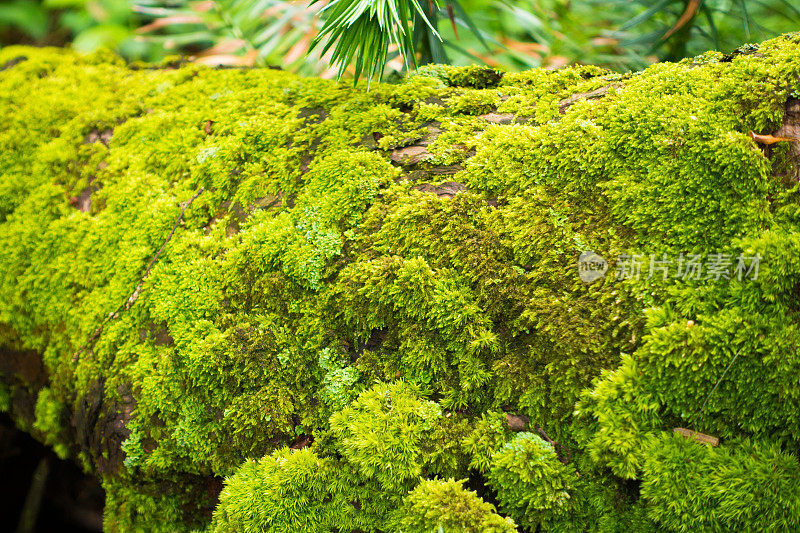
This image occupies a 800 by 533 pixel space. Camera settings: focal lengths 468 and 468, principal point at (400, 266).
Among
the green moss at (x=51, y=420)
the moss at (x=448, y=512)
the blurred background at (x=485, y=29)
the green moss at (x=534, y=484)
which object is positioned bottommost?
the green moss at (x=51, y=420)

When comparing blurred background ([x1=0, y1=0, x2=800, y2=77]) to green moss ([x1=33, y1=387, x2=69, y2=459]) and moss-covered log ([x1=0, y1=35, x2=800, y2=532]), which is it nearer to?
moss-covered log ([x1=0, y1=35, x2=800, y2=532])

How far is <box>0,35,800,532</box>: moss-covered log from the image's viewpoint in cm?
168

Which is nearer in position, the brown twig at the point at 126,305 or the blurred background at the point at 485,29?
the brown twig at the point at 126,305

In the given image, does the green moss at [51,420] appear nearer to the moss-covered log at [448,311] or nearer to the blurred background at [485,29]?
the moss-covered log at [448,311]

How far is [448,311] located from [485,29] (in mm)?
3964

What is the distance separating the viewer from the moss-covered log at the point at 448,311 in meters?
1.68

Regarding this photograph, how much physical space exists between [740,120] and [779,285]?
74cm

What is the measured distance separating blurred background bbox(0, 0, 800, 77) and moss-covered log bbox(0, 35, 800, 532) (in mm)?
1628

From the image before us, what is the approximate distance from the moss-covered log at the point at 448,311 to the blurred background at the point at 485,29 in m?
1.63

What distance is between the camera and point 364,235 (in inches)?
91.1

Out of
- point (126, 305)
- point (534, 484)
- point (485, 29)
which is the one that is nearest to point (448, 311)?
point (534, 484)

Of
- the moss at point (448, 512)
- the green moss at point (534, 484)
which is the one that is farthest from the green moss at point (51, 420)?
the green moss at point (534, 484)

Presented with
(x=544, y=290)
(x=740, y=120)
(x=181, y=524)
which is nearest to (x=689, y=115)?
(x=740, y=120)

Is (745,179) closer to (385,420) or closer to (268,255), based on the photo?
(385,420)
